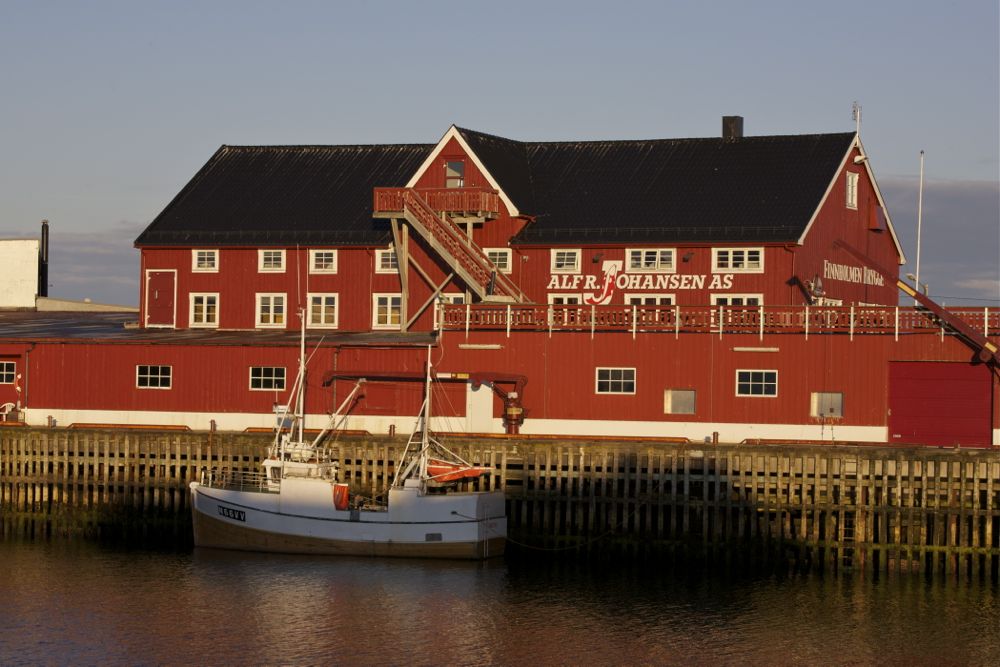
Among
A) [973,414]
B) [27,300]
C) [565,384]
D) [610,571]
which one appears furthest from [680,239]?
[27,300]

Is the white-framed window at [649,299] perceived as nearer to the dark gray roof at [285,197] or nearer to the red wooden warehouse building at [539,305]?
the red wooden warehouse building at [539,305]

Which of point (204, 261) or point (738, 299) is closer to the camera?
point (738, 299)

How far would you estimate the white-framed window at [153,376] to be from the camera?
6031 cm

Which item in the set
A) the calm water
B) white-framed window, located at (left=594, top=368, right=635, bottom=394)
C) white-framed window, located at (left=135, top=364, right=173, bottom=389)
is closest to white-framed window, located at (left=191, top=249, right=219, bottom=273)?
white-framed window, located at (left=135, top=364, right=173, bottom=389)

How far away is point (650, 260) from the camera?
64375 millimetres

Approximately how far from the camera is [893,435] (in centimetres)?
5462

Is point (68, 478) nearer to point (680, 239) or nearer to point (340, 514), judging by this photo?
point (340, 514)

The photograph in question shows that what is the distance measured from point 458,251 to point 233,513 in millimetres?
17070

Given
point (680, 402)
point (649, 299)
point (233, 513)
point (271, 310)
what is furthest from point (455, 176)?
point (233, 513)

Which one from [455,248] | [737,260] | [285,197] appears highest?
[285,197]

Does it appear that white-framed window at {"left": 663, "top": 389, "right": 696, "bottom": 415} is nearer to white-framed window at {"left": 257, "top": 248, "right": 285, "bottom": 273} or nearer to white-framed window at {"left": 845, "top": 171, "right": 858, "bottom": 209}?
white-framed window at {"left": 845, "top": 171, "right": 858, "bottom": 209}

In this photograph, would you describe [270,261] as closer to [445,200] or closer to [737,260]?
[445,200]

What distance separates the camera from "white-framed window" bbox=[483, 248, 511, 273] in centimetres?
6612

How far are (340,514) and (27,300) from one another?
39578 mm
